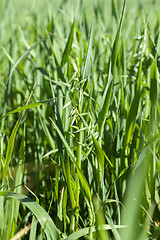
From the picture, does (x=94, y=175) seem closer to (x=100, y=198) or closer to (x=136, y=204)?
(x=100, y=198)

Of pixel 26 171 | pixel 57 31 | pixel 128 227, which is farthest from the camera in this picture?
pixel 57 31

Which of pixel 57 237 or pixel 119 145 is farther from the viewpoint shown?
pixel 119 145

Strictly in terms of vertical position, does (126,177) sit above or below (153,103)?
below

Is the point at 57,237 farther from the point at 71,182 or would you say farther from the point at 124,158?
the point at 124,158

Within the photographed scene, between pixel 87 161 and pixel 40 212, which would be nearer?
pixel 40 212

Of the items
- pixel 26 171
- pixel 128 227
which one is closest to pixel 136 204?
pixel 128 227

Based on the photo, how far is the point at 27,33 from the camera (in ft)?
7.22

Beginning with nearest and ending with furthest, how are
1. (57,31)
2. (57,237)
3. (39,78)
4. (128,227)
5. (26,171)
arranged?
(128,227) → (57,237) → (26,171) → (39,78) → (57,31)

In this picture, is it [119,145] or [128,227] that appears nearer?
[128,227]

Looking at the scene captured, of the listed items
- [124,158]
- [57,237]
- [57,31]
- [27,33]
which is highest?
[27,33]

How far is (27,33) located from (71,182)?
1751 mm

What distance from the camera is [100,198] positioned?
692 mm

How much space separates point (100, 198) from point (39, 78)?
63 centimetres

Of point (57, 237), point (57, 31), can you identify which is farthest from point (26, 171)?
point (57, 31)
